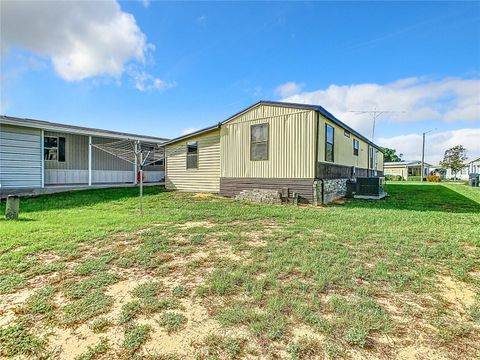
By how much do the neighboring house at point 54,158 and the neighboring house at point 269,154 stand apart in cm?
367

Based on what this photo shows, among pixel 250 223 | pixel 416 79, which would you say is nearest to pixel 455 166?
pixel 416 79

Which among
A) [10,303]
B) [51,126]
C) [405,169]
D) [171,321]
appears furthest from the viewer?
[405,169]

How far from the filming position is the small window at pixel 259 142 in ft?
35.3

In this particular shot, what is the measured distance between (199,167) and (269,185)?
13.9ft

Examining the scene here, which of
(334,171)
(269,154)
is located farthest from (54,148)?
(334,171)

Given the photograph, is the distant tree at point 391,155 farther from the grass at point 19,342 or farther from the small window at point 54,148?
the grass at point 19,342

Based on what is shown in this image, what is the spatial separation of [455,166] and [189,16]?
44333 mm

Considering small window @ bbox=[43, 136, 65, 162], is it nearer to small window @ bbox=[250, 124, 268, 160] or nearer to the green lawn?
the green lawn

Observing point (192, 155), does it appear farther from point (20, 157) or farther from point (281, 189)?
point (20, 157)

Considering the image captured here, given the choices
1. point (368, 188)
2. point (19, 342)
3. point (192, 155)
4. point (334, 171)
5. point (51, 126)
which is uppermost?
point (51, 126)

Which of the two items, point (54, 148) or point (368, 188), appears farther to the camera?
point (54, 148)

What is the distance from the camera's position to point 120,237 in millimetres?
5160

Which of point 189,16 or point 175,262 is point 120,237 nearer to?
point 175,262

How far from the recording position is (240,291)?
118 inches
